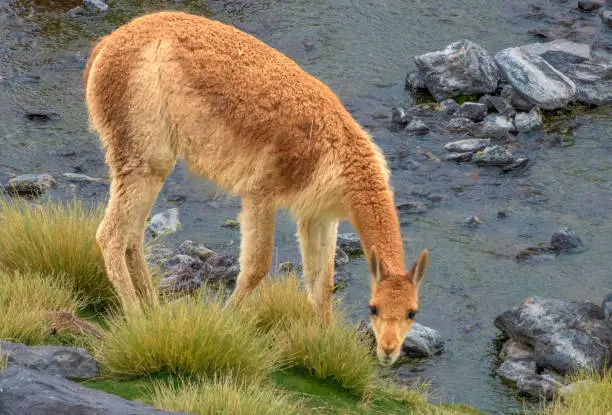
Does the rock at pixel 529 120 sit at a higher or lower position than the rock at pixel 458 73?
lower

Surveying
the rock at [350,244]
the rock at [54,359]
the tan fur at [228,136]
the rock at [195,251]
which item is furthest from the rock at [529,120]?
the rock at [54,359]

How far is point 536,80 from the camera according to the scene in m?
14.4

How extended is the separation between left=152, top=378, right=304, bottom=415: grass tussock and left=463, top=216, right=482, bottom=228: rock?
535cm

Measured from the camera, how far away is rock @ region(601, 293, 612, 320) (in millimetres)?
10055

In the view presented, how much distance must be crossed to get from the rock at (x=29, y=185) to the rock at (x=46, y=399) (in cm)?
635

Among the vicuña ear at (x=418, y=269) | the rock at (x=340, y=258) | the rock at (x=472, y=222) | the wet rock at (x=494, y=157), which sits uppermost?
the vicuña ear at (x=418, y=269)

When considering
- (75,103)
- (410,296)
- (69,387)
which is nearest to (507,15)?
(75,103)

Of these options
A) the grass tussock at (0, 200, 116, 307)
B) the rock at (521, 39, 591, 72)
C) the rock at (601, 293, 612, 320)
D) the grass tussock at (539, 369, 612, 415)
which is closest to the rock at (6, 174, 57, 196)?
the grass tussock at (0, 200, 116, 307)

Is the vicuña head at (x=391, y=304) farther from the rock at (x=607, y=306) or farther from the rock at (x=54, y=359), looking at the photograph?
the rock at (x=607, y=306)

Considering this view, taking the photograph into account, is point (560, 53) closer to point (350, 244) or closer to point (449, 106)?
point (449, 106)

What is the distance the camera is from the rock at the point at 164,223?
11734 millimetres

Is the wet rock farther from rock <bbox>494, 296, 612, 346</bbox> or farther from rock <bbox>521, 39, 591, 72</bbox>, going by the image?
rock <bbox>494, 296, 612, 346</bbox>

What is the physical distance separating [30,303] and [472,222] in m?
5.51

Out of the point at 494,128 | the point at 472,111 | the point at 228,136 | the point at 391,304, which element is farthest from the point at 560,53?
the point at 391,304
